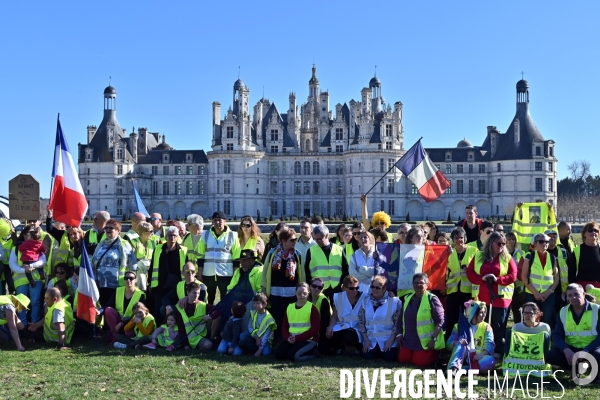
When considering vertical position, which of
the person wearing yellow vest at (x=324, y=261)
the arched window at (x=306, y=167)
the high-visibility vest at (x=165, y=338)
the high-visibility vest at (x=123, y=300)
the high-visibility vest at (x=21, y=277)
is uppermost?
the arched window at (x=306, y=167)

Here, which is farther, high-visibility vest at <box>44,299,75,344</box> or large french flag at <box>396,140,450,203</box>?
large french flag at <box>396,140,450,203</box>

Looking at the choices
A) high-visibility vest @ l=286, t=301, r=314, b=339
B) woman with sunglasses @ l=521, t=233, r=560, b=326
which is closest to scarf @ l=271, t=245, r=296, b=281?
high-visibility vest @ l=286, t=301, r=314, b=339

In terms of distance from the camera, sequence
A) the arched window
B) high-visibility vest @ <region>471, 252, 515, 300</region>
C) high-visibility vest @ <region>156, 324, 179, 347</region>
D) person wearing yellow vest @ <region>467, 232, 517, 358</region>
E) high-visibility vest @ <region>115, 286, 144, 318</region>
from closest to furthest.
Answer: person wearing yellow vest @ <region>467, 232, 517, 358</region> < high-visibility vest @ <region>471, 252, 515, 300</region> < high-visibility vest @ <region>156, 324, 179, 347</region> < high-visibility vest @ <region>115, 286, 144, 318</region> < the arched window

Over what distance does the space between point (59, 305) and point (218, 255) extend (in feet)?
8.74

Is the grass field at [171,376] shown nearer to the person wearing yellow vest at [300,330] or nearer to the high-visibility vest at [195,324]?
the person wearing yellow vest at [300,330]

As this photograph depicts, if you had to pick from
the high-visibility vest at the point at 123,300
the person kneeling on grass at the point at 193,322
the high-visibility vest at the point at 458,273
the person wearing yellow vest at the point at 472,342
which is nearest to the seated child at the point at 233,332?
the person kneeling on grass at the point at 193,322

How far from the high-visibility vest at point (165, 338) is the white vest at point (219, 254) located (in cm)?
141

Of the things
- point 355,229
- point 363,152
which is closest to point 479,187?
point 363,152

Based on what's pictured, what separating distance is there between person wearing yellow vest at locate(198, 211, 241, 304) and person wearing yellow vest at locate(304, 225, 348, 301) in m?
1.64

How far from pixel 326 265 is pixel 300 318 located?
1.05 metres

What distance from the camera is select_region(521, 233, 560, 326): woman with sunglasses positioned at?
10844 mm

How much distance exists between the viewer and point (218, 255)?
40.5 feet

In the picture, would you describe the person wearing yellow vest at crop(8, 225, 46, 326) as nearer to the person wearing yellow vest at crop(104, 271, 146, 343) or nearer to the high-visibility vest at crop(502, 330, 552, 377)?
the person wearing yellow vest at crop(104, 271, 146, 343)

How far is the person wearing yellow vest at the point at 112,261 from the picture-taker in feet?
39.8
